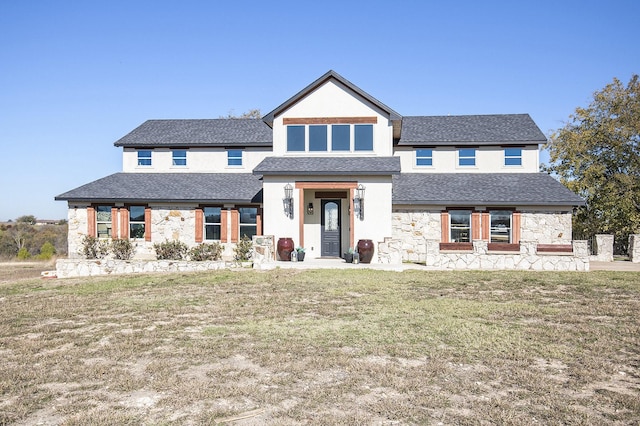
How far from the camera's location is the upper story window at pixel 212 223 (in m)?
25.7

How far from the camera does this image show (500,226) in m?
24.9

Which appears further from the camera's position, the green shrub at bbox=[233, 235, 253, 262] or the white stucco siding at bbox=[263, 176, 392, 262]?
the green shrub at bbox=[233, 235, 253, 262]

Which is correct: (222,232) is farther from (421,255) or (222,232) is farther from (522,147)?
(522,147)

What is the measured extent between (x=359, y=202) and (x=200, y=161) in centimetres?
1155

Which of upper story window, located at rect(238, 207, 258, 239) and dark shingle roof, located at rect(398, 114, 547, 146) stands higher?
dark shingle roof, located at rect(398, 114, 547, 146)

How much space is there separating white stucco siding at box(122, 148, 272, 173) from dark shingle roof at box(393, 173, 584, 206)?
8.08m

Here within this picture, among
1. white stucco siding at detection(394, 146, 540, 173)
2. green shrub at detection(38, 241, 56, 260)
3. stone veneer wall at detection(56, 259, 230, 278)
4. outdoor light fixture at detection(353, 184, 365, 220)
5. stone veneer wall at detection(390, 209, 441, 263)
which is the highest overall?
white stucco siding at detection(394, 146, 540, 173)

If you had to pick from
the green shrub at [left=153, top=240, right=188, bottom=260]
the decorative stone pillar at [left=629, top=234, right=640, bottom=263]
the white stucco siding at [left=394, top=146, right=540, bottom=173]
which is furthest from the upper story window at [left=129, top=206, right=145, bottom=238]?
the decorative stone pillar at [left=629, top=234, right=640, bottom=263]

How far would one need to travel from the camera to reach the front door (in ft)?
75.6

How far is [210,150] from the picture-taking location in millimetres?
28781

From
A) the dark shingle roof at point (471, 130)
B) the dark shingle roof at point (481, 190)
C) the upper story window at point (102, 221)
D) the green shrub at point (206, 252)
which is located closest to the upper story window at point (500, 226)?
the dark shingle roof at point (481, 190)

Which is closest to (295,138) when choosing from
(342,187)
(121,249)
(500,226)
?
(342,187)

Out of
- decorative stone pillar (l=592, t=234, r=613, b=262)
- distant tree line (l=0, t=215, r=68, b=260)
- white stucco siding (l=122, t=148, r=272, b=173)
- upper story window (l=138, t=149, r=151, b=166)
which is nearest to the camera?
decorative stone pillar (l=592, t=234, r=613, b=262)

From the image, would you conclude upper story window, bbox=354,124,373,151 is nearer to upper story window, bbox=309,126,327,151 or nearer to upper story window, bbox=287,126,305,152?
upper story window, bbox=309,126,327,151
